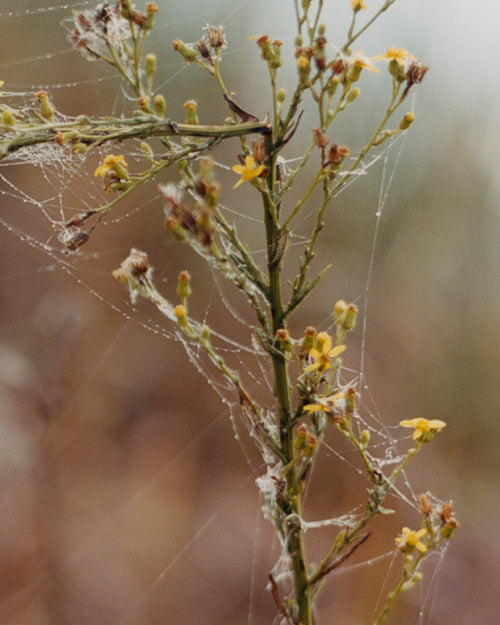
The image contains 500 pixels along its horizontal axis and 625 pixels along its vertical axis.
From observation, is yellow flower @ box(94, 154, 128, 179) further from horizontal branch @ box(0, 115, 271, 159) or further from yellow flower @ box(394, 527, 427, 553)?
yellow flower @ box(394, 527, 427, 553)

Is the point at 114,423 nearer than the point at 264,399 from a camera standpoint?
Yes

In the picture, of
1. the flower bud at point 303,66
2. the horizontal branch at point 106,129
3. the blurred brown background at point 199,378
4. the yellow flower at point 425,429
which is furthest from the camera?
the blurred brown background at point 199,378

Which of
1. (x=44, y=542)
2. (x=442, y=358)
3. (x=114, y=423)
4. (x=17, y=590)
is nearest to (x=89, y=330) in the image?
(x=114, y=423)

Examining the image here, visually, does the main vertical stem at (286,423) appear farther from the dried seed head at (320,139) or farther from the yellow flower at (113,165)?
the yellow flower at (113,165)

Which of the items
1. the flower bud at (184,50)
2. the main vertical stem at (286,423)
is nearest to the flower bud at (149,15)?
the flower bud at (184,50)

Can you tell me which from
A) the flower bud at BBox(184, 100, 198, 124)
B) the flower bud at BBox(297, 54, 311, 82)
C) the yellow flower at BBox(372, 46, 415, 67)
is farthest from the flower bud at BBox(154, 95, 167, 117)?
the yellow flower at BBox(372, 46, 415, 67)

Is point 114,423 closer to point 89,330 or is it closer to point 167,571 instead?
point 89,330

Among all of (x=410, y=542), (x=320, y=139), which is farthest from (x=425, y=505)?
(x=320, y=139)
